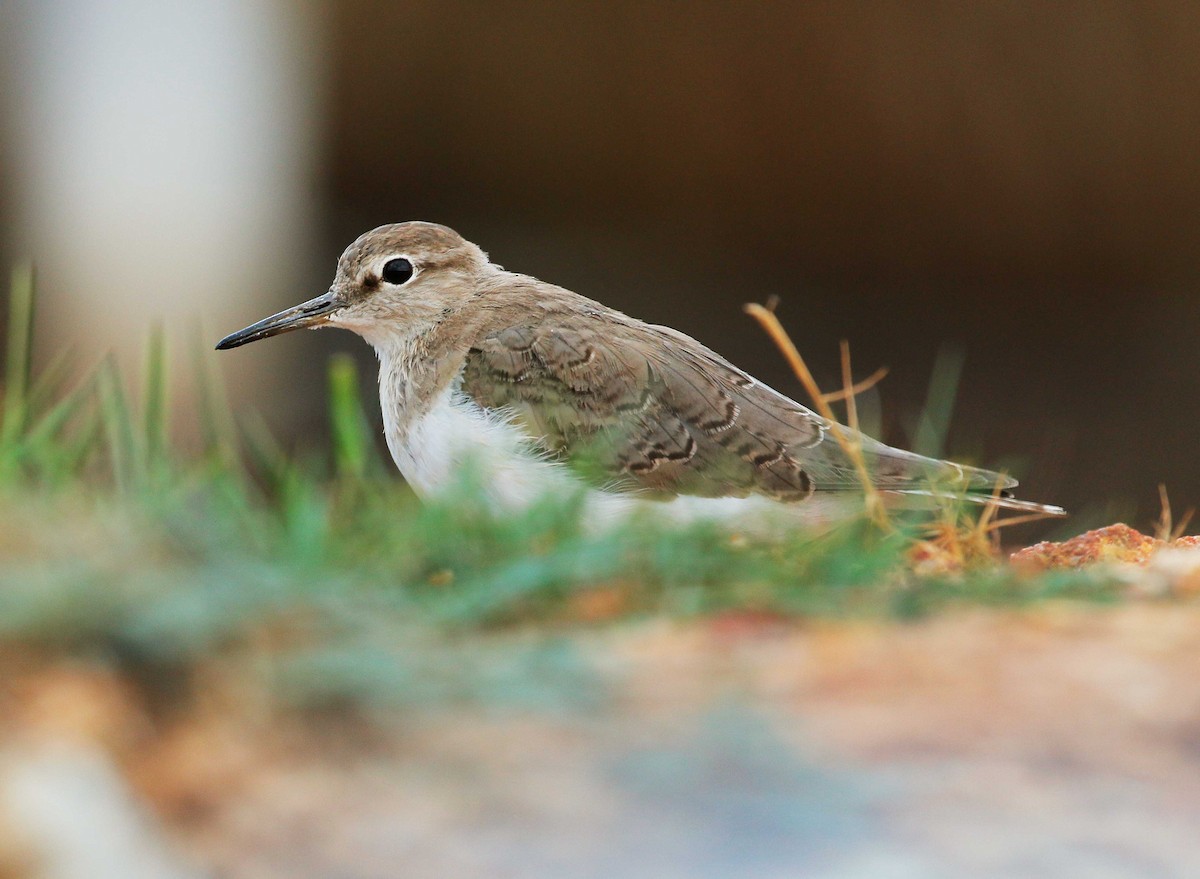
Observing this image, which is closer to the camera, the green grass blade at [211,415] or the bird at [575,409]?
the green grass blade at [211,415]

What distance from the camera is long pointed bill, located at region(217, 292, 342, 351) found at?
2258 millimetres

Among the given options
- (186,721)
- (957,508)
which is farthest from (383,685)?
(957,508)

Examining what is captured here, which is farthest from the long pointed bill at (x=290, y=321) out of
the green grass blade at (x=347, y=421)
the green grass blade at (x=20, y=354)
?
the green grass blade at (x=347, y=421)

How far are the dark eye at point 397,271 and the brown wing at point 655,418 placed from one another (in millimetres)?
243

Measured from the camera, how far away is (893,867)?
94 centimetres

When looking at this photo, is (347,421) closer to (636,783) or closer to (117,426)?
(117,426)

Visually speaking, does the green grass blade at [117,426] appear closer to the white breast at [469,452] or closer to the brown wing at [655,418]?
the white breast at [469,452]

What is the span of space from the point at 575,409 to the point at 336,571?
0.85 metres

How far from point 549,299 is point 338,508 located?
81cm

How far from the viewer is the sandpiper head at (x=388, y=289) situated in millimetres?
2336

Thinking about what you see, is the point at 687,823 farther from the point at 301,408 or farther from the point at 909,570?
the point at 301,408

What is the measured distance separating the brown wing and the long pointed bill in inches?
13.0

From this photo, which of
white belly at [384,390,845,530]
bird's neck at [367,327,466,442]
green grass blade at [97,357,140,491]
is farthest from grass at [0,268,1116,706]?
bird's neck at [367,327,466,442]

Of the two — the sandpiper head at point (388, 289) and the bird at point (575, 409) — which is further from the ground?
the sandpiper head at point (388, 289)
